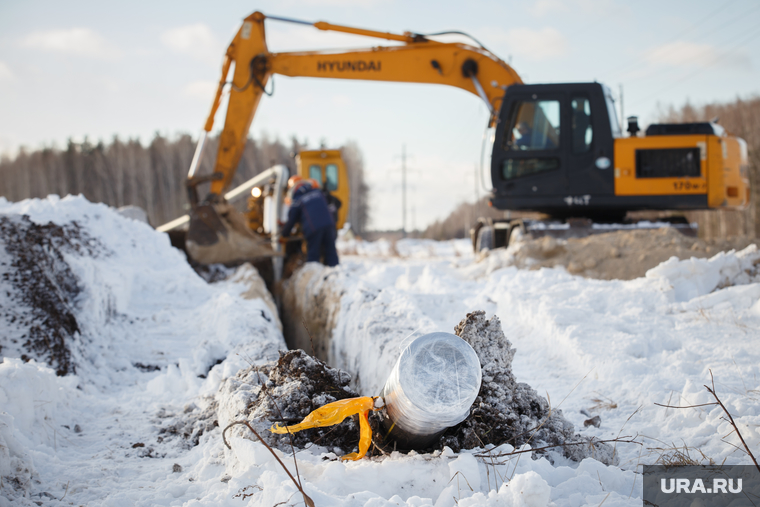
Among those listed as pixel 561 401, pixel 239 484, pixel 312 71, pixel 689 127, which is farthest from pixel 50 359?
pixel 689 127

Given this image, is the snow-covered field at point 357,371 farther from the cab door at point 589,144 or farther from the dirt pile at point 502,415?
the cab door at point 589,144

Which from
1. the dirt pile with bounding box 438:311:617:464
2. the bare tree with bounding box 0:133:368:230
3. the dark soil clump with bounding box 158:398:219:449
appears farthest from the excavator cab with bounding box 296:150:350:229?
the bare tree with bounding box 0:133:368:230

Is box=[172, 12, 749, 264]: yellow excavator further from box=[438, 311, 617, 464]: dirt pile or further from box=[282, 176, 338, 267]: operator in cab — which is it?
box=[438, 311, 617, 464]: dirt pile

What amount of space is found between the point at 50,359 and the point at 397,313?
232cm

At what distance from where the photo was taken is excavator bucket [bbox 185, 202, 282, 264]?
21.2 ft

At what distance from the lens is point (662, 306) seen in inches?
173

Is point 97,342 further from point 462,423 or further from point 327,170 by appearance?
Result: point 327,170

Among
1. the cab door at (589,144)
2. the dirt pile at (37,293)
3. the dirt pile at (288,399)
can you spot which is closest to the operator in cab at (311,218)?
the dirt pile at (37,293)

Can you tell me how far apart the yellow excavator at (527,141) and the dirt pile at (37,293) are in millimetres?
2262

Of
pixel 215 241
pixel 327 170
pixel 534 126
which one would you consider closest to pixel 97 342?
pixel 215 241

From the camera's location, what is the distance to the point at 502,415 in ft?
6.95

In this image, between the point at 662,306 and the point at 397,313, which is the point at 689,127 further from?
the point at 397,313

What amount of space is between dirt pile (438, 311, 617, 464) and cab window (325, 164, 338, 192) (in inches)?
500

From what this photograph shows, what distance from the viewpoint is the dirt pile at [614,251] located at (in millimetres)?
5902
